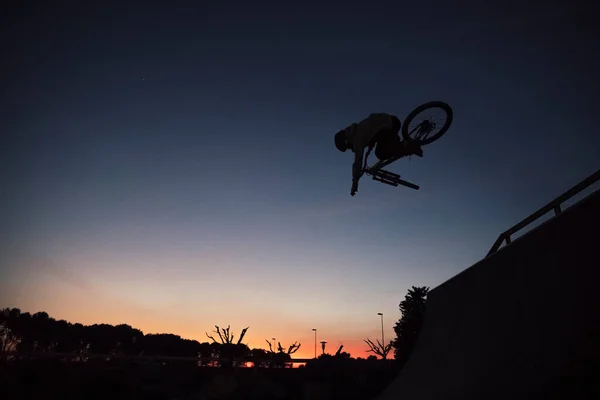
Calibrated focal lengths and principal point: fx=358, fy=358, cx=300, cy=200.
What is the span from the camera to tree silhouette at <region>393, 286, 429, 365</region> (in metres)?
28.1

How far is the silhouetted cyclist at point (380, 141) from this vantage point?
23.6ft

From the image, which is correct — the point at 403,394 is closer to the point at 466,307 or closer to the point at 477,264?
the point at 466,307

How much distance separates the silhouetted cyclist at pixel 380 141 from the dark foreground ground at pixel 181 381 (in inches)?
421

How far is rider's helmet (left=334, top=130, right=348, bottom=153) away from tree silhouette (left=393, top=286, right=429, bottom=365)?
23369 millimetres

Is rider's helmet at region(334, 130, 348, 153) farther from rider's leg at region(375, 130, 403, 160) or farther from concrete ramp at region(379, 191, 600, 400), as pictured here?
concrete ramp at region(379, 191, 600, 400)

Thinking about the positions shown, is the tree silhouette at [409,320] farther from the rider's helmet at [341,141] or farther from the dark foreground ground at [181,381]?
the rider's helmet at [341,141]

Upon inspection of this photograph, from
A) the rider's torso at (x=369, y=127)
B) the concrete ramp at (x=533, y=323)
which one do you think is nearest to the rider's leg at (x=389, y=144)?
the rider's torso at (x=369, y=127)

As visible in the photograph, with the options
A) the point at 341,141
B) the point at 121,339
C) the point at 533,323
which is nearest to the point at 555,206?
the point at 533,323

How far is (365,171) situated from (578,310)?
4187 millimetres

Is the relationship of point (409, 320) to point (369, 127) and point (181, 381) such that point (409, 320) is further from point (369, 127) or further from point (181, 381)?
point (369, 127)

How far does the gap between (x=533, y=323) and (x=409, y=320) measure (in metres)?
25.8

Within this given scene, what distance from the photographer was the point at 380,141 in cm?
738

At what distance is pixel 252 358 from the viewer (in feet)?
59.0

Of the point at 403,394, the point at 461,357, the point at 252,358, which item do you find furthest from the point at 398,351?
the point at 461,357
